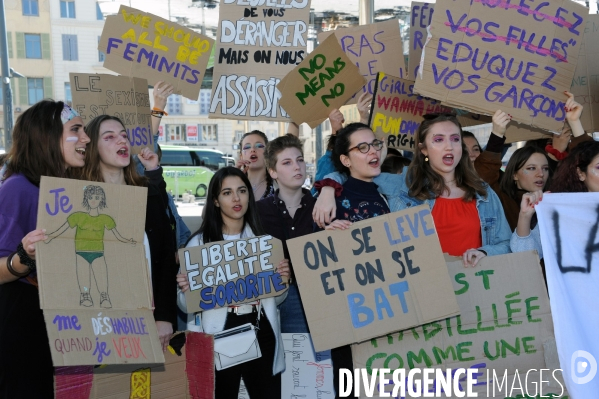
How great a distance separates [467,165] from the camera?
376cm

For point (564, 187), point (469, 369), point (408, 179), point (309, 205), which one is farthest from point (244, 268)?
point (564, 187)

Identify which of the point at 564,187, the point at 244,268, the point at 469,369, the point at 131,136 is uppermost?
the point at 131,136

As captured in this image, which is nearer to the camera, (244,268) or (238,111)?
(244,268)

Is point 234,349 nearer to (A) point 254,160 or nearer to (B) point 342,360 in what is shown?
(B) point 342,360

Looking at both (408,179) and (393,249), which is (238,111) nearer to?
(408,179)

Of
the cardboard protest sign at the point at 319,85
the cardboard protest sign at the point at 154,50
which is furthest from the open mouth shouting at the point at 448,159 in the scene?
the cardboard protest sign at the point at 154,50

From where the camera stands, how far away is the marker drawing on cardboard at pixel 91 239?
2.95 m

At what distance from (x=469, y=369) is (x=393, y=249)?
671 millimetres

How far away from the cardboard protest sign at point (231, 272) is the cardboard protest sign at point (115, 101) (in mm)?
1267

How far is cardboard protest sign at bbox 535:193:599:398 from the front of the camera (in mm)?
3154

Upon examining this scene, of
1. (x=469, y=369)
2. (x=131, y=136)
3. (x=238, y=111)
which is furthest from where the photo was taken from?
(x=238, y=111)

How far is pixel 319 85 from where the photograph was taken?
5.15 meters

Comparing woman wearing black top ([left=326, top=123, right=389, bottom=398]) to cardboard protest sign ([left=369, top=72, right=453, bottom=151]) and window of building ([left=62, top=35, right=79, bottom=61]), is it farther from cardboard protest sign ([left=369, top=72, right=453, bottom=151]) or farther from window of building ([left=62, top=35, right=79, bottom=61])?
window of building ([left=62, top=35, right=79, bottom=61])

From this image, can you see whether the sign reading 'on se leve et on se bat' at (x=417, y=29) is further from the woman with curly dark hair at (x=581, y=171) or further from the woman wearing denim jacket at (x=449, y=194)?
the woman with curly dark hair at (x=581, y=171)
